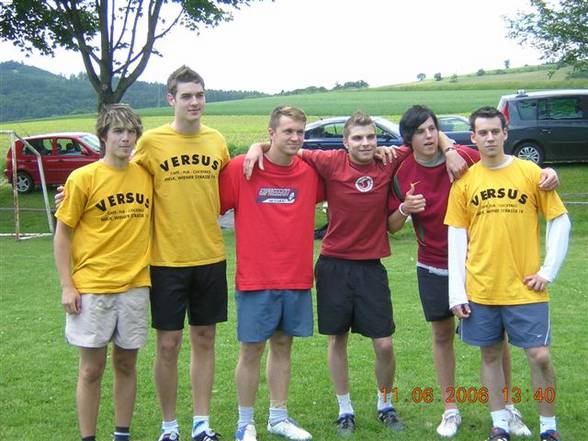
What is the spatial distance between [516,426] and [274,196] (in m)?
1.96

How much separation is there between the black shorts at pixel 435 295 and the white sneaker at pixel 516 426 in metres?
0.69

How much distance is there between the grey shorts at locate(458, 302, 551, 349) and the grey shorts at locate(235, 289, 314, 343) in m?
0.94

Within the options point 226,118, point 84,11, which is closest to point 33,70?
point 226,118

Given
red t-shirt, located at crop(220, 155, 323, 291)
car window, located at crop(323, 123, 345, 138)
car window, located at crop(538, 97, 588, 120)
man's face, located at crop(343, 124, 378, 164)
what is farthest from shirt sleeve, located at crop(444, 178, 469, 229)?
car window, located at crop(323, 123, 345, 138)

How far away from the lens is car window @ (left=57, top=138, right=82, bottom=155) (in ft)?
73.0

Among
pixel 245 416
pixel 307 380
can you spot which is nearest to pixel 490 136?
pixel 245 416

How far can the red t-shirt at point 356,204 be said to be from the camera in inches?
189

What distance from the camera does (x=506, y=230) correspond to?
4.36 m

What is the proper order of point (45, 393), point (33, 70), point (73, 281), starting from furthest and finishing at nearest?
point (33, 70), point (45, 393), point (73, 281)

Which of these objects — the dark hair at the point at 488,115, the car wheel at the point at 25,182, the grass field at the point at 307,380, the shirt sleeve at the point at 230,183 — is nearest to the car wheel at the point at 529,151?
the grass field at the point at 307,380

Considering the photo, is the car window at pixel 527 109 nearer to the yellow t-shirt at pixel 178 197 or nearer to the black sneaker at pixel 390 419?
the black sneaker at pixel 390 419

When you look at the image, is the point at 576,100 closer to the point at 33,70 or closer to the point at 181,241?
the point at 181,241

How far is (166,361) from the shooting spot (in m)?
4.61

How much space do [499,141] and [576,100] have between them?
15.9 metres
